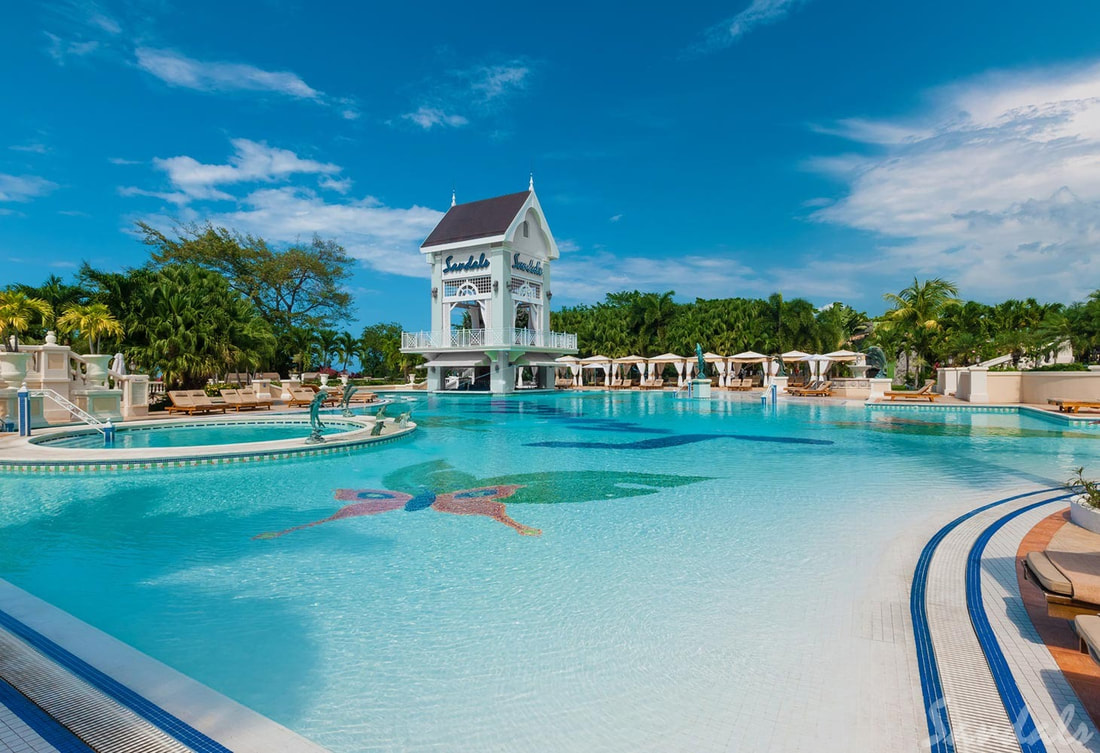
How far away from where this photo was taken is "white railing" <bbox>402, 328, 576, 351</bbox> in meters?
33.4

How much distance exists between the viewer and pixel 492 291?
1348 inches

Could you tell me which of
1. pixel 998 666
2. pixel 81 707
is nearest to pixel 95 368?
pixel 81 707

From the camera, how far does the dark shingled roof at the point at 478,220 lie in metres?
34.8

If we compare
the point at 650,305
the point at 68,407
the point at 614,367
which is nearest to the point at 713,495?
the point at 68,407

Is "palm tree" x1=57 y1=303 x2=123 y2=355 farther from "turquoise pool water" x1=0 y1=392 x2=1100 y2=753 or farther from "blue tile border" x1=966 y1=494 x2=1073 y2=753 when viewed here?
"blue tile border" x1=966 y1=494 x2=1073 y2=753

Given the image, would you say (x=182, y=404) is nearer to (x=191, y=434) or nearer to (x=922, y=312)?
(x=191, y=434)

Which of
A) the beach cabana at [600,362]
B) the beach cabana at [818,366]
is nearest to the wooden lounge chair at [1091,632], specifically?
the beach cabana at [818,366]

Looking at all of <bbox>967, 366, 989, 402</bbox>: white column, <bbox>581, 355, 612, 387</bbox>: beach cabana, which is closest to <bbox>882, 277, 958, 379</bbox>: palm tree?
<bbox>967, 366, 989, 402</bbox>: white column

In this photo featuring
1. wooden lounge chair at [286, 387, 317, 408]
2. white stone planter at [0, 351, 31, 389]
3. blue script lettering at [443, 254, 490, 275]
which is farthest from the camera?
blue script lettering at [443, 254, 490, 275]

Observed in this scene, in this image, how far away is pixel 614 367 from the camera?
4231cm

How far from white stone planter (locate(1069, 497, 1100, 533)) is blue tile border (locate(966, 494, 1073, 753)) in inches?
38.0

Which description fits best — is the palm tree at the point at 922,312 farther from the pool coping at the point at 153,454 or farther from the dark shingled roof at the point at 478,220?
the pool coping at the point at 153,454

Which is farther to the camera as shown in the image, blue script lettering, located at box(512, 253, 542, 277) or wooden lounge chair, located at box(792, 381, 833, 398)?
blue script lettering, located at box(512, 253, 542, 277)

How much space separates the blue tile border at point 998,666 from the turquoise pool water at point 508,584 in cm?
57
